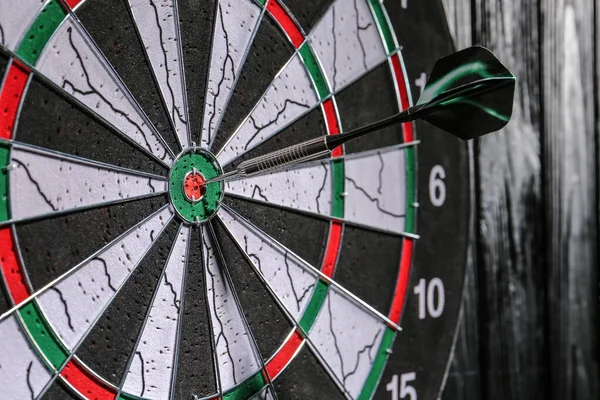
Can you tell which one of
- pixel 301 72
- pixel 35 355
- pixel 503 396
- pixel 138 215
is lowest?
pixel 503 396

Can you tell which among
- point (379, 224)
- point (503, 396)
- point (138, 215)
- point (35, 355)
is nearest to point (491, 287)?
point (503, 396)

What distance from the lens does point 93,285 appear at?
0.86 m

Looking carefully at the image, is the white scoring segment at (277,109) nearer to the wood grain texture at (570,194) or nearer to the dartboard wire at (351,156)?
the dartboard wire at (351,156)

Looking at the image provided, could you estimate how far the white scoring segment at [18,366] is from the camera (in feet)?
2.56

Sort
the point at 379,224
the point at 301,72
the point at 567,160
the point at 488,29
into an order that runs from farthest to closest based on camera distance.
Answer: the point at 567,160, the point at 488,29, the point at 379,224, the point at 301,72

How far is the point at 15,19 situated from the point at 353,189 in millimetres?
493

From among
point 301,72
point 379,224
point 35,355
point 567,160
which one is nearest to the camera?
point 35,355

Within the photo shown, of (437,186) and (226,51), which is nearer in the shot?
(226,51)

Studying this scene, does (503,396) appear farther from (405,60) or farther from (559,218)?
(405,60)

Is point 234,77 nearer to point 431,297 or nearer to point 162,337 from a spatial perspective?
point 162,337

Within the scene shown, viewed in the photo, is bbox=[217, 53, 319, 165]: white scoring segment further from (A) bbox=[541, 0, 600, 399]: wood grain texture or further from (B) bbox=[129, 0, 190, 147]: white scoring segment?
(A) bbox=[541, 0, 600, 399]: wood grain texture

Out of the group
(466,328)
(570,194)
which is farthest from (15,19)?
(570,194)

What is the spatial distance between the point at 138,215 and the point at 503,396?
31.3 inches

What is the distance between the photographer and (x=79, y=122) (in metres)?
0.84
